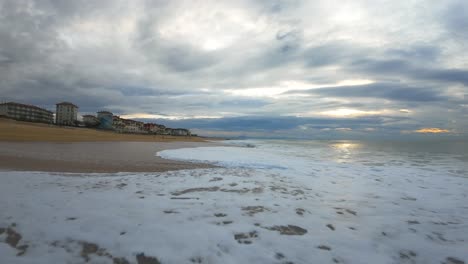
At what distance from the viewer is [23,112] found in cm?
7238

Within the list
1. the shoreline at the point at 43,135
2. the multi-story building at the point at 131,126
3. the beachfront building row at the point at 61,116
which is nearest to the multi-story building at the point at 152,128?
the multi-story building at the point at 131,126

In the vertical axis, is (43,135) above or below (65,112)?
below

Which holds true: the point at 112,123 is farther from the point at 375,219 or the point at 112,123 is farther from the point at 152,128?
the point at 375,219

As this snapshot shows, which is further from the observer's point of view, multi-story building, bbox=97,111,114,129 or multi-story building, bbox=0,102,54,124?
multi-story building, bbox=97,111,114,129

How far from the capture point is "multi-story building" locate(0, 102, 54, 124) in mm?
68588

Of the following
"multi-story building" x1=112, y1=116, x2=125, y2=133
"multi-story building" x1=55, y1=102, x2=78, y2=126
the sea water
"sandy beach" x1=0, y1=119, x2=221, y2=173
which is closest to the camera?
the sea water

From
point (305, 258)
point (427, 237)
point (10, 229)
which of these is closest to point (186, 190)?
point (10, 229)

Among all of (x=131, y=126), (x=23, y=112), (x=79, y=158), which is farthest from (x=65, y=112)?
(x=79, y=158)

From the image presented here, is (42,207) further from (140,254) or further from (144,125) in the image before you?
(144,125)

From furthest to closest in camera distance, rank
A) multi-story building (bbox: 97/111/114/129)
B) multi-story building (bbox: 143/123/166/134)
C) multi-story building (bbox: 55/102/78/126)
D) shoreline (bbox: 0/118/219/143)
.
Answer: multi-story building (bbox: 143/123/166/134), multi-story building (bbox: 97/111/114/129), multi-story building (bbox: 55/102/78/126), shoreline (bbox: 0/118/219/143)

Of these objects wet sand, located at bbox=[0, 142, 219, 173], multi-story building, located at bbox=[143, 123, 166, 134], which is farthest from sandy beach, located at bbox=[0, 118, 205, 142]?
multi-story building, located at bbox=[143, 123, 166, 134]

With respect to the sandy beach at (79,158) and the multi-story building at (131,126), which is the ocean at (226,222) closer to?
the sandy beach at (79,158)

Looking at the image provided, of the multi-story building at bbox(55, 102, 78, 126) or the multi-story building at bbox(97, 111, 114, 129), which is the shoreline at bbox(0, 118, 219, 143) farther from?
the multi-story building at bbox(97, 111, 114, 129)

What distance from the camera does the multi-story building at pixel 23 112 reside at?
68588mm
